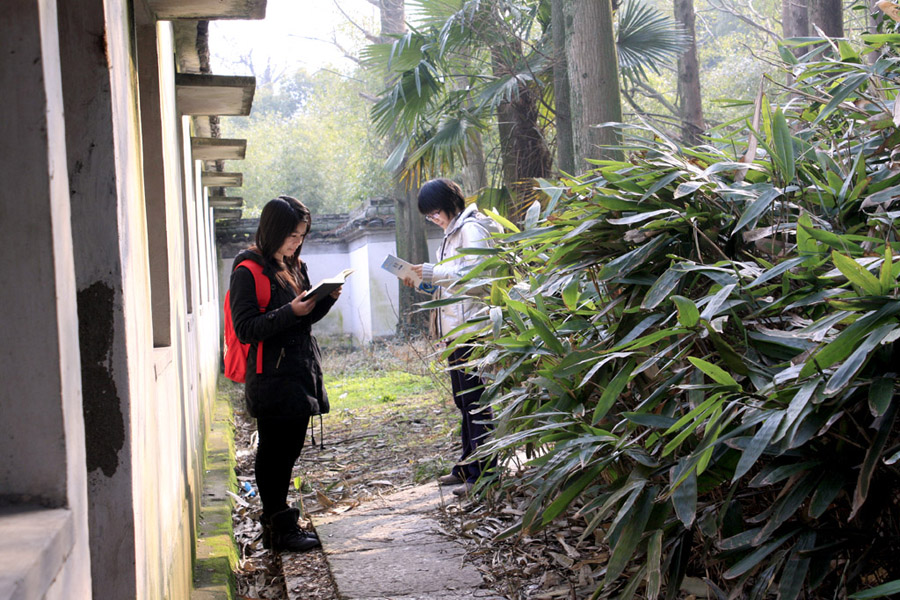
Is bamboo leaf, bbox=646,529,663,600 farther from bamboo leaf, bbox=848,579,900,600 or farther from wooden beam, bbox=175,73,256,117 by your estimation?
wooden beam, bbox=175,73,256,117

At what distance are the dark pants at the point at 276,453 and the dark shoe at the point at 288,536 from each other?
46 millimetres

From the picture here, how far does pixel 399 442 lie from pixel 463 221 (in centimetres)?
336

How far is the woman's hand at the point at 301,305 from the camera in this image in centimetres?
389

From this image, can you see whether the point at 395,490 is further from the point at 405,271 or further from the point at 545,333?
the point at 545,333

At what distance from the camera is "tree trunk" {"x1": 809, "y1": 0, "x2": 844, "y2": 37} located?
26.9 feet

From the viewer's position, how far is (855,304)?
1.87 metres

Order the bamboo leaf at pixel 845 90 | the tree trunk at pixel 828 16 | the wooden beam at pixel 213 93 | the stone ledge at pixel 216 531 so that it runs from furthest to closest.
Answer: the tree trunk at pixel 828 16 < the wooden beam at pixel 213 93 < the stone ledge at pixel 216 531 < the bamboo leaf at pixel 845 90

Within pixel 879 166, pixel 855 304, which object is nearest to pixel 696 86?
pixel 879 166

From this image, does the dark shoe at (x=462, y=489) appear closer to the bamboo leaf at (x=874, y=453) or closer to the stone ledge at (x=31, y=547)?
the bamboo leaf at (x=874, y=453)

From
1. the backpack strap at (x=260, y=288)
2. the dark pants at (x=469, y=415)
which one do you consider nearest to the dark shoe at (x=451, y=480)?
the dark pants at (x=469, y=415)

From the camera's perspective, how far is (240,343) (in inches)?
162

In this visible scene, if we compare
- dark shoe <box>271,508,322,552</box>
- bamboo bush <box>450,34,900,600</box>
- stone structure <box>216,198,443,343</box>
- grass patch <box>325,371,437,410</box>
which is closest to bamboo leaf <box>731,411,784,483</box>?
bamboo bush <box>450,34,900,600</box>

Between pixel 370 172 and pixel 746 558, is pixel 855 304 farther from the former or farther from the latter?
pixel 370 172

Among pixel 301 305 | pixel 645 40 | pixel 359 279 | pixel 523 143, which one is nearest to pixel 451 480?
pixel 301 305
